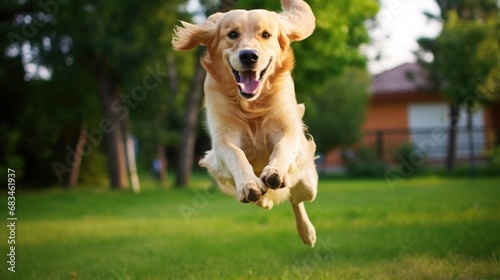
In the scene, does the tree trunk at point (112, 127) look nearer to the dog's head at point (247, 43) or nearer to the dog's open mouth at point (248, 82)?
the dog's head at point (247, 43)

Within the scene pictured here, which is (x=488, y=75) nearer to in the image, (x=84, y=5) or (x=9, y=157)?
(x=84, y=5)

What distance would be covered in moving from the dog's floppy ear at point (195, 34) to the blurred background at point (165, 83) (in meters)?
5.60

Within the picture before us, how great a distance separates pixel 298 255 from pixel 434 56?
50.9 ft

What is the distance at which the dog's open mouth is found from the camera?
394cm

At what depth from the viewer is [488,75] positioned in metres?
10.8

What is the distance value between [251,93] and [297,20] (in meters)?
1.06

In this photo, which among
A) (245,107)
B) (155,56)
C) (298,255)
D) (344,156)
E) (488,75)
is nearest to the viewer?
(245,107)

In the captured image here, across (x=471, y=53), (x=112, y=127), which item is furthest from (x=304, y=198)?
(x=112, y=127)

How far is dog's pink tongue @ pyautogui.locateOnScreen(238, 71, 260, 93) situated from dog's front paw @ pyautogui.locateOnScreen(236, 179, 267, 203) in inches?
28.4

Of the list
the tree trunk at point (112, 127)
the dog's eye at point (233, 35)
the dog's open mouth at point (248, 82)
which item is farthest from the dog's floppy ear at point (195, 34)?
the tree trunk at point (112, 127)

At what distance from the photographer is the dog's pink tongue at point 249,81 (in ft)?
13.0

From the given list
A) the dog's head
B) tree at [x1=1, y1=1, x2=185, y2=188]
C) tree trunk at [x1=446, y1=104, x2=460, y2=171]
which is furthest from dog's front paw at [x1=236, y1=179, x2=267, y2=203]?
tree trunk at [x1=446, y1=104, x2=460, y2=171]

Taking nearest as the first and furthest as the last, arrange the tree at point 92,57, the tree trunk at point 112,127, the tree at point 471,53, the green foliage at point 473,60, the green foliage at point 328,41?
the green foliage at point 328,41
the green foliage at point 473,60
the tree at point 471,53
the tree at point 92,57
the tree trunk at point 112,127

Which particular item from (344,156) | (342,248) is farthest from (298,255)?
(344,156)
